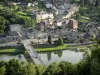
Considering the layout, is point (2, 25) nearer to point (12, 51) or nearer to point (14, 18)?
point (14, 18)

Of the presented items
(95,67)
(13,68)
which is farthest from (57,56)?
(95,67)

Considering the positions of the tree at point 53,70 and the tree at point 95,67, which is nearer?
the tree at point 95,67

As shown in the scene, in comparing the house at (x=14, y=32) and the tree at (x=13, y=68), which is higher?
the tree at (x=13, y=68)

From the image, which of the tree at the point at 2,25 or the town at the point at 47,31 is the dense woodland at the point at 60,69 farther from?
the tree at the point at 2,25

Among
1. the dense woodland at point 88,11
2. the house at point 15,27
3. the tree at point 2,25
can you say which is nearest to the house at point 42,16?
the dense woodland at point 88,11

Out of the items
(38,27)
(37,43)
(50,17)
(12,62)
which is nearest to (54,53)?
(37,43)

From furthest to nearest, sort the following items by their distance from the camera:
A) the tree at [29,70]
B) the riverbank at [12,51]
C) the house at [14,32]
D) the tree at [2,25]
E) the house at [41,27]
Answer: the house at [41,27], the tree at [2,25], the house at [14,32], the riverbank at [12,51], the tree at [29,70]

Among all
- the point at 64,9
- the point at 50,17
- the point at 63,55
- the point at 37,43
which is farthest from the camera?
the point at 64,9

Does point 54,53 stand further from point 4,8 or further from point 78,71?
point 4,8
